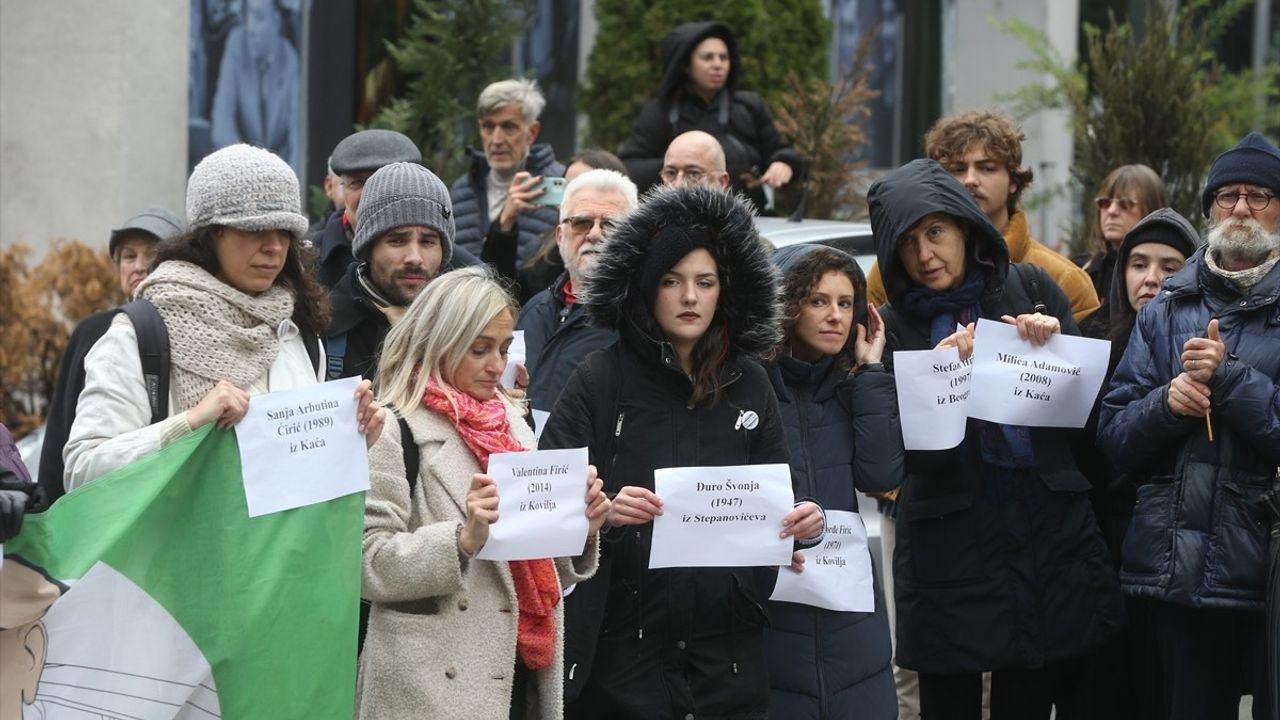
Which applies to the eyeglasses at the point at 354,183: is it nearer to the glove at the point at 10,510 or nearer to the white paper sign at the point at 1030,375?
the white paper sign at the point at 1030,375

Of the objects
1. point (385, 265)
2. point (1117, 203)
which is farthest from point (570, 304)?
point (1117, 203)

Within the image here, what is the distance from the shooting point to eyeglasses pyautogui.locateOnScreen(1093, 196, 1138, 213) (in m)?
7.97

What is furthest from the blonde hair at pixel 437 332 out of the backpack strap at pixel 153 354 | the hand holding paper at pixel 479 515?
the backpack strap at pixel 153 354

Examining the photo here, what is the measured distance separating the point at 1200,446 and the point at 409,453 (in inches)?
102

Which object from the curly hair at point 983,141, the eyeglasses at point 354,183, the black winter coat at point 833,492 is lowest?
the black winter coat at point 833,492

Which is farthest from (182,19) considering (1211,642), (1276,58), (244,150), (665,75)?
(1276,58)

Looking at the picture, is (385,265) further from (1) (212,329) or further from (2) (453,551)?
(2) (453,551)

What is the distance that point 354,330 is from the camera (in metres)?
5.97

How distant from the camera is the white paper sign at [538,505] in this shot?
4.85 metres

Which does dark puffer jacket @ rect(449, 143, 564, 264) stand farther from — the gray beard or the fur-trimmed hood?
the gray beard

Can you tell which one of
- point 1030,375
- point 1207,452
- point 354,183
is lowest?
point 1207,452

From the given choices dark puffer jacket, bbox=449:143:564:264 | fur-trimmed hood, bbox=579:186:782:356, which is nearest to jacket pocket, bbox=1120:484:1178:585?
fur-trimmed hood, bbox=579:186:782:356

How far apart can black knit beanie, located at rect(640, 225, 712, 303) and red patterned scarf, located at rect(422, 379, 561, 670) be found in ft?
2.05

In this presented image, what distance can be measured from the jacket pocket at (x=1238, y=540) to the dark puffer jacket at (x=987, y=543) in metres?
0.46
